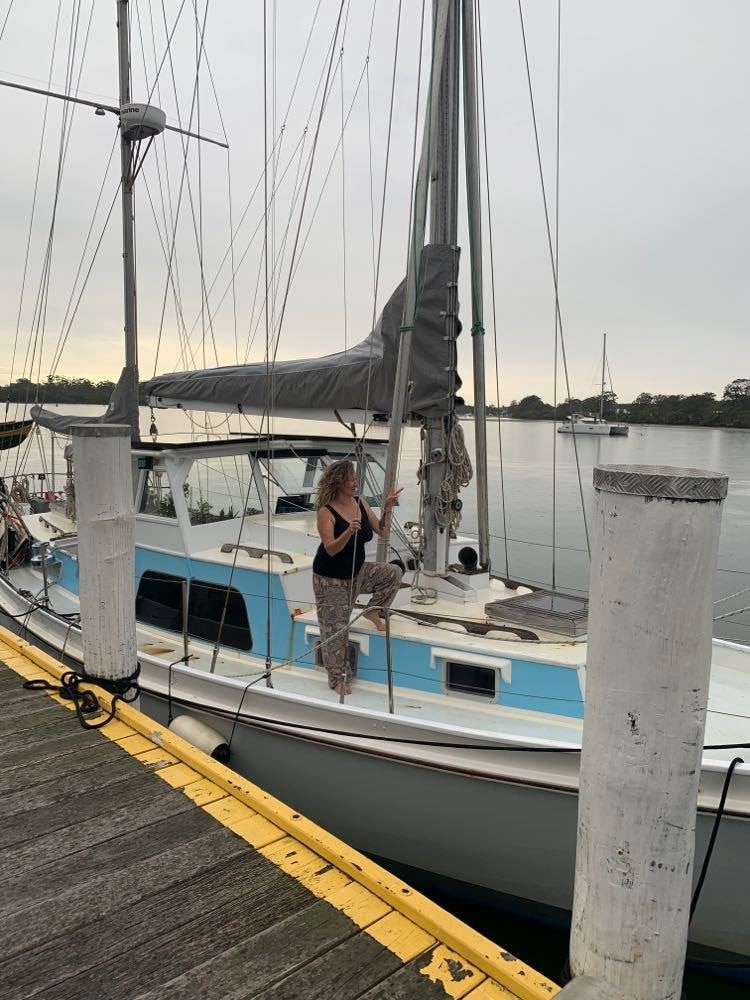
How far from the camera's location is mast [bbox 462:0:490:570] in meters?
5.38

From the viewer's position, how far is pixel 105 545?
3.57 m

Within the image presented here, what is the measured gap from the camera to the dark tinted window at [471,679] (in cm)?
448

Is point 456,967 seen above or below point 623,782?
below

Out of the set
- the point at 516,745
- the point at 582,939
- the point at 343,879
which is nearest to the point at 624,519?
the point at 582,939

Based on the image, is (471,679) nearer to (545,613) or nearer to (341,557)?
(545,613)

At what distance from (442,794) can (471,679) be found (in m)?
0.75

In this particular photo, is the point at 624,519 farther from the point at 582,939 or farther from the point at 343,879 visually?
the point at 343,879

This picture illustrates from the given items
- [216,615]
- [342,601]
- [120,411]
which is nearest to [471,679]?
[342,601]

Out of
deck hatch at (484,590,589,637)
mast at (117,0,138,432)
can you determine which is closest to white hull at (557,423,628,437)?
mast at (117,0,138,432)

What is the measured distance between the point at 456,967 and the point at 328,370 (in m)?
4.53

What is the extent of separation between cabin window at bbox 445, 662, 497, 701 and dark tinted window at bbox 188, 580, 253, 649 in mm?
1784

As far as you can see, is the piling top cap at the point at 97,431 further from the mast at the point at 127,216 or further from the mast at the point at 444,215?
the mast at the point at 127,216

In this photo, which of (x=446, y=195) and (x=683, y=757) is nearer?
(x=683, y=757)

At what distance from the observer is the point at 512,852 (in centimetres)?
397
